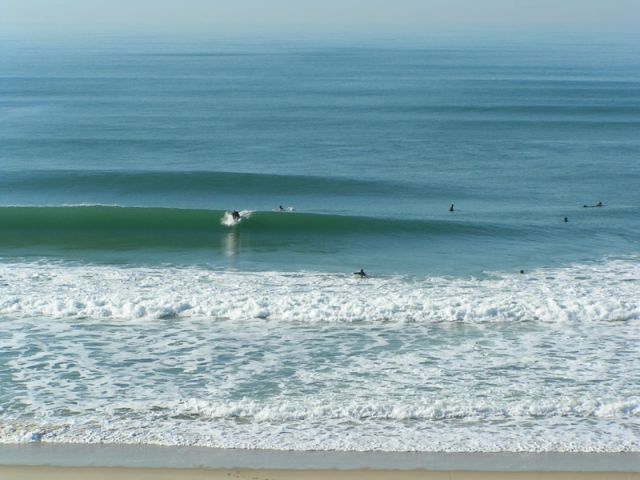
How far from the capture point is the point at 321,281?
60.9 feet

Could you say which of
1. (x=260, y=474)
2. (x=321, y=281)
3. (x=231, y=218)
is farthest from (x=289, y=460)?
(x=231, y=218)

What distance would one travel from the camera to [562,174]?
3005 cm

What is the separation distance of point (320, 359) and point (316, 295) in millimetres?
3388

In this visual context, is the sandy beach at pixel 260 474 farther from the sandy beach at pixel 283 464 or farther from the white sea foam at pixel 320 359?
the white sea foam at pixel 320 359

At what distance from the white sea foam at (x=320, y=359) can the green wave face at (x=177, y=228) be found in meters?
2.63

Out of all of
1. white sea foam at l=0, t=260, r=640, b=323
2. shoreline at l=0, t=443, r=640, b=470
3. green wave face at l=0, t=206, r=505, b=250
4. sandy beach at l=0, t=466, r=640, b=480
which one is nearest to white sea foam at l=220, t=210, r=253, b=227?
green wave face at l=0, t=206, r=505, b=250

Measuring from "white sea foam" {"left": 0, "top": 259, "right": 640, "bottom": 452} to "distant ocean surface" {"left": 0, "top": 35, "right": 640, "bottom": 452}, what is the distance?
5 cm

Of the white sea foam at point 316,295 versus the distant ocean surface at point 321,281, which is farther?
the white sea foam at point 316,295

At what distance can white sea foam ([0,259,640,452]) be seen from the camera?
11414 millimetres

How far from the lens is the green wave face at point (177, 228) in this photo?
22.4m

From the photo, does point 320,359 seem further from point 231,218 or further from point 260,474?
point 231,218

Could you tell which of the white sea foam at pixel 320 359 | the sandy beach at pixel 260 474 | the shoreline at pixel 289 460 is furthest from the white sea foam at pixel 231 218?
the sandy beach at pixel 260 474

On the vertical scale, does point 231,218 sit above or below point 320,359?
above

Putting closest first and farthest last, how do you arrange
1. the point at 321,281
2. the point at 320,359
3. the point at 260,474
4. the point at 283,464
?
1. the point at 260,474
2. the point at 283,464
3. the point at 320,359
4. the point at 321,281
